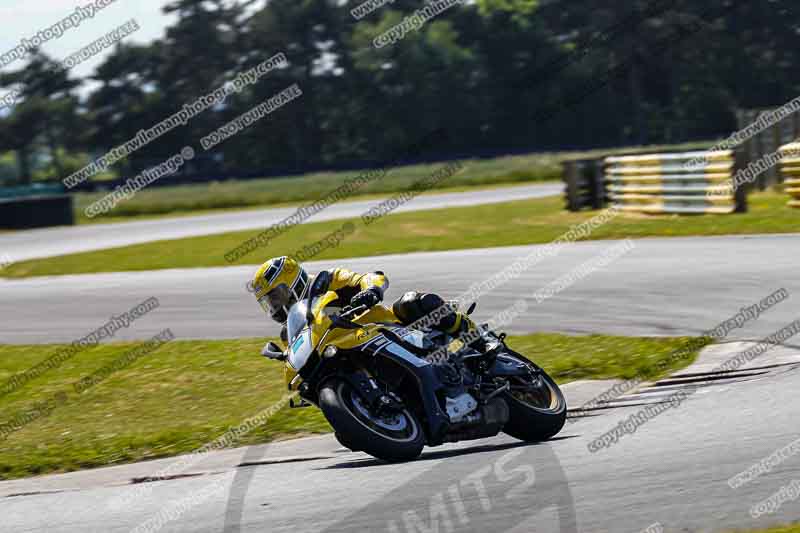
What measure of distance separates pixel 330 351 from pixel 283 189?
40833mm

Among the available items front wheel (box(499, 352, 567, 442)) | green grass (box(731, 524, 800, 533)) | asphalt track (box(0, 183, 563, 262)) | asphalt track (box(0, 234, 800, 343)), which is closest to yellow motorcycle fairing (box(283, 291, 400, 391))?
front wheel (box(499, 352, 567, 442))

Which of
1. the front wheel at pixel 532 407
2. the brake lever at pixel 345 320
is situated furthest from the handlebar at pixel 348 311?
the front wheel at pixel 532 407

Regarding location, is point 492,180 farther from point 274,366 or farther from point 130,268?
point 274,366

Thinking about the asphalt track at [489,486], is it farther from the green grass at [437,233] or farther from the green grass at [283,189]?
the green grass at [283,189]

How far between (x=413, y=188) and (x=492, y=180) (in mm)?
4435

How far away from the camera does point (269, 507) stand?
688 cm

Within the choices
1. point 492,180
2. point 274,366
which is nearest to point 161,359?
point 274,366

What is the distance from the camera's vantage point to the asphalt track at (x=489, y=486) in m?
6.07

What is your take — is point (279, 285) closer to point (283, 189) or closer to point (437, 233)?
point (437, 233)

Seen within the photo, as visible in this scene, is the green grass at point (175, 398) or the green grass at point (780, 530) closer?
the green grass at point (780, 530)

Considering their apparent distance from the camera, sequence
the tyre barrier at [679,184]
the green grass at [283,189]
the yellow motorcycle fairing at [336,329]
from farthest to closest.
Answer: the green grass at [283,189]
the tyre barrier at [679,184]
the yellow motorcycle fairing at [336,329]

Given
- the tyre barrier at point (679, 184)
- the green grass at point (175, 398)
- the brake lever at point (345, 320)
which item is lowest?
the tyre barrier at point (679, 184)

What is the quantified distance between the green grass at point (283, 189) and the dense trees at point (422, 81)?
22.6 meters

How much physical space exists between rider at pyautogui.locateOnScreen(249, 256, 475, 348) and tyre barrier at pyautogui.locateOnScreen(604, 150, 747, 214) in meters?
14.3
